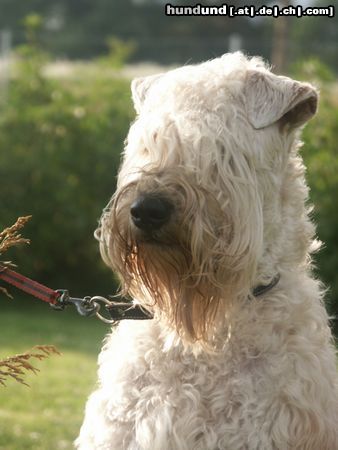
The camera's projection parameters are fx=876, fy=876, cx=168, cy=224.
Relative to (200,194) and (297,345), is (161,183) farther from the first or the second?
(297,345)

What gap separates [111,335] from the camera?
3781 millimetres

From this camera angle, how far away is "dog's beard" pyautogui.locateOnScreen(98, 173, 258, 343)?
325 cm

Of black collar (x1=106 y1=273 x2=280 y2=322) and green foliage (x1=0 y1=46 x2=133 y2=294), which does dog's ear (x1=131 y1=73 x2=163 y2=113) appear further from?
green foliage (x1=0 y1=46 x2=133 y2=294)

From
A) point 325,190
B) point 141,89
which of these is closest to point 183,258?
point 141,89

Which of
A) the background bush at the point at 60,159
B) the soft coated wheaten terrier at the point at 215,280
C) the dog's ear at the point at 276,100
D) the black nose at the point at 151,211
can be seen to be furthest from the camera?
the background bush at the point at 60,159

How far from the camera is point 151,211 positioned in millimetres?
3203

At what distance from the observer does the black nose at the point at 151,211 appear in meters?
3.20

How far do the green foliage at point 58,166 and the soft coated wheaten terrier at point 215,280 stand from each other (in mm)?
8511

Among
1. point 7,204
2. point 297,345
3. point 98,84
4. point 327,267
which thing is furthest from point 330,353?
point 98,84

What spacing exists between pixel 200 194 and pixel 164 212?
0.53 feet

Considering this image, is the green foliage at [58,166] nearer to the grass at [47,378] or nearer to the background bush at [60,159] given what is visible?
the background bush at [60,159]

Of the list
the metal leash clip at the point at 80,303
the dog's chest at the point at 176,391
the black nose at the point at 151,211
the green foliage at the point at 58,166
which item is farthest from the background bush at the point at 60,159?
the black nose at the point at 151,211

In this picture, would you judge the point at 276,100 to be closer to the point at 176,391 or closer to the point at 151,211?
the point at 151,211

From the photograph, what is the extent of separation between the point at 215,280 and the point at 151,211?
413 mm
